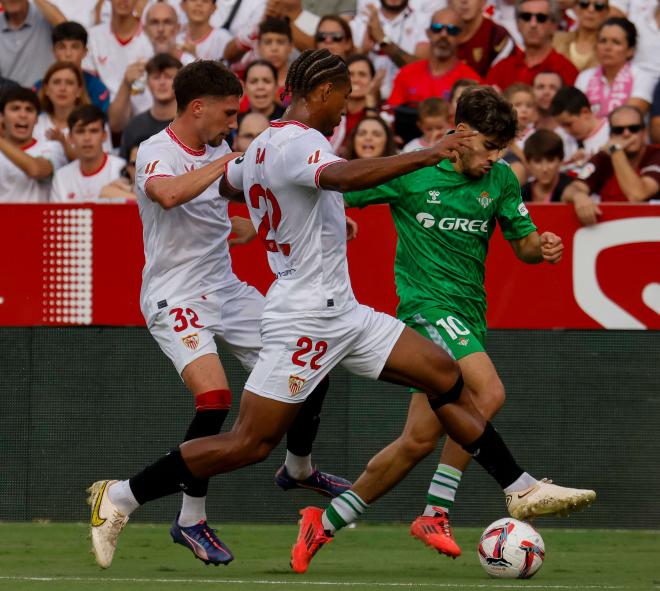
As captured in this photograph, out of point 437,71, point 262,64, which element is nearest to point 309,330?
point 262,64

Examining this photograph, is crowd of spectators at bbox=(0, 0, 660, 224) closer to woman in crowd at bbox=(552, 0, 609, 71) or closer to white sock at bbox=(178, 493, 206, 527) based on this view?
woman in crowd at bbox=(552, 0, 609, 71)

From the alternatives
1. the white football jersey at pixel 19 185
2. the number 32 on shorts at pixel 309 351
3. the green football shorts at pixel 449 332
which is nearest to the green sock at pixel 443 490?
the green football shorts at pixel 449 332

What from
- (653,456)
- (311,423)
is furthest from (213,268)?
(653,456)

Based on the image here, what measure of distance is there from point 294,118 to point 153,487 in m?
1.92

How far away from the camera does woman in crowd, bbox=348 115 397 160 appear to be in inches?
425

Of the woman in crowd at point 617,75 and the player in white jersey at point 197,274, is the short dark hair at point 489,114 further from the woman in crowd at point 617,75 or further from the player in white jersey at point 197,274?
the woman in crowd at point 617,75

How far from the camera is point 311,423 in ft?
26.8

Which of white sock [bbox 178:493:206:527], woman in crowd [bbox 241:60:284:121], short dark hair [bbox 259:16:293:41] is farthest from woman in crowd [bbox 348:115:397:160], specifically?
white sock [bbox 178:493:206:527]

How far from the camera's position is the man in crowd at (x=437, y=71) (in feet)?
39.8

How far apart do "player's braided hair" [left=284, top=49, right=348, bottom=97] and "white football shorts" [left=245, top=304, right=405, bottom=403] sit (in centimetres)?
107

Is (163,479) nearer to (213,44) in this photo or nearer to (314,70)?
(314,70)

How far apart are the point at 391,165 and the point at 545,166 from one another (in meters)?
4.43

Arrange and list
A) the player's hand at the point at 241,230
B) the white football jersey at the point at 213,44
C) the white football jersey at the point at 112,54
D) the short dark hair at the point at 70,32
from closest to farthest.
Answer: the player's hand at the point at 241,230
the short dark hair at the point at 70,32
the white football jersey at the point at 112,54
the white football jersey at the point at 213,44

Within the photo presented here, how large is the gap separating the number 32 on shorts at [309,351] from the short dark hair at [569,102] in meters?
5.14
